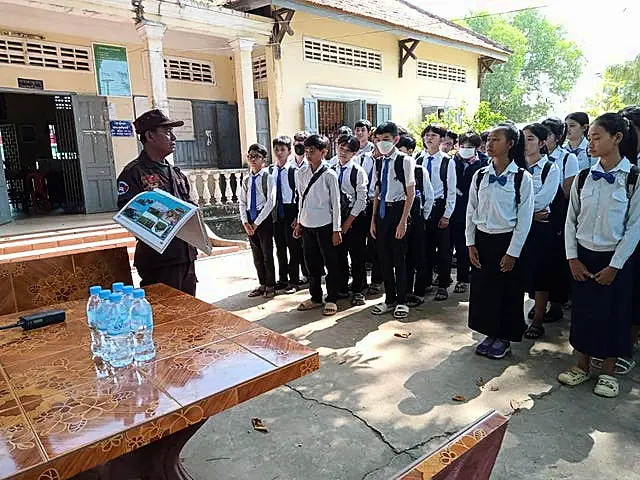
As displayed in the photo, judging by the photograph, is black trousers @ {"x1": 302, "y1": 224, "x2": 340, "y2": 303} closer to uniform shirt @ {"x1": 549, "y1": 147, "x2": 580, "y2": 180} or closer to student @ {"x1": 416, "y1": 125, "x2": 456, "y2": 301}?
student @ {"x1": 416, "y1": 125, "x2": 456, "y2": 301}

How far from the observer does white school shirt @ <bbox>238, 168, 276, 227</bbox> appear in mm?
4754

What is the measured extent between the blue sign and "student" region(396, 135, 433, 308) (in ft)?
19.3

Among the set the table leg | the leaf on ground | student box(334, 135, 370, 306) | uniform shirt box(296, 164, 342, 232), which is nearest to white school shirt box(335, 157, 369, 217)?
student box(334, 135, 370, 306)

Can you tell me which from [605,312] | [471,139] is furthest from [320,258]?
[605,312]

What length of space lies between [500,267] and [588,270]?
0.53 m

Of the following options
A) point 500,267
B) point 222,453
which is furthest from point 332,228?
point 222,453

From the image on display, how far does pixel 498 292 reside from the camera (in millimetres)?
3195

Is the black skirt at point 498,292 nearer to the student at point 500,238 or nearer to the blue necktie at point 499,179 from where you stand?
the student at point 500,238

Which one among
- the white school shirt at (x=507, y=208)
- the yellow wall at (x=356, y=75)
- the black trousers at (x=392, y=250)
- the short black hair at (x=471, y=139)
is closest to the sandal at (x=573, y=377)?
the white school shirt at (x=507, y=208)

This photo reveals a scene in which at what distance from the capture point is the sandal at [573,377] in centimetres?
283

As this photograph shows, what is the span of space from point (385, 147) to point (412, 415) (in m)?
2.28

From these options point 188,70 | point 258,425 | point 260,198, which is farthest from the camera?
point 188,70

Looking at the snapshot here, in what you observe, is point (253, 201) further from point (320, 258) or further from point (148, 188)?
point (148, 188)

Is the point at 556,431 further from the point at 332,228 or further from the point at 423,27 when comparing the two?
the point at 423,27
